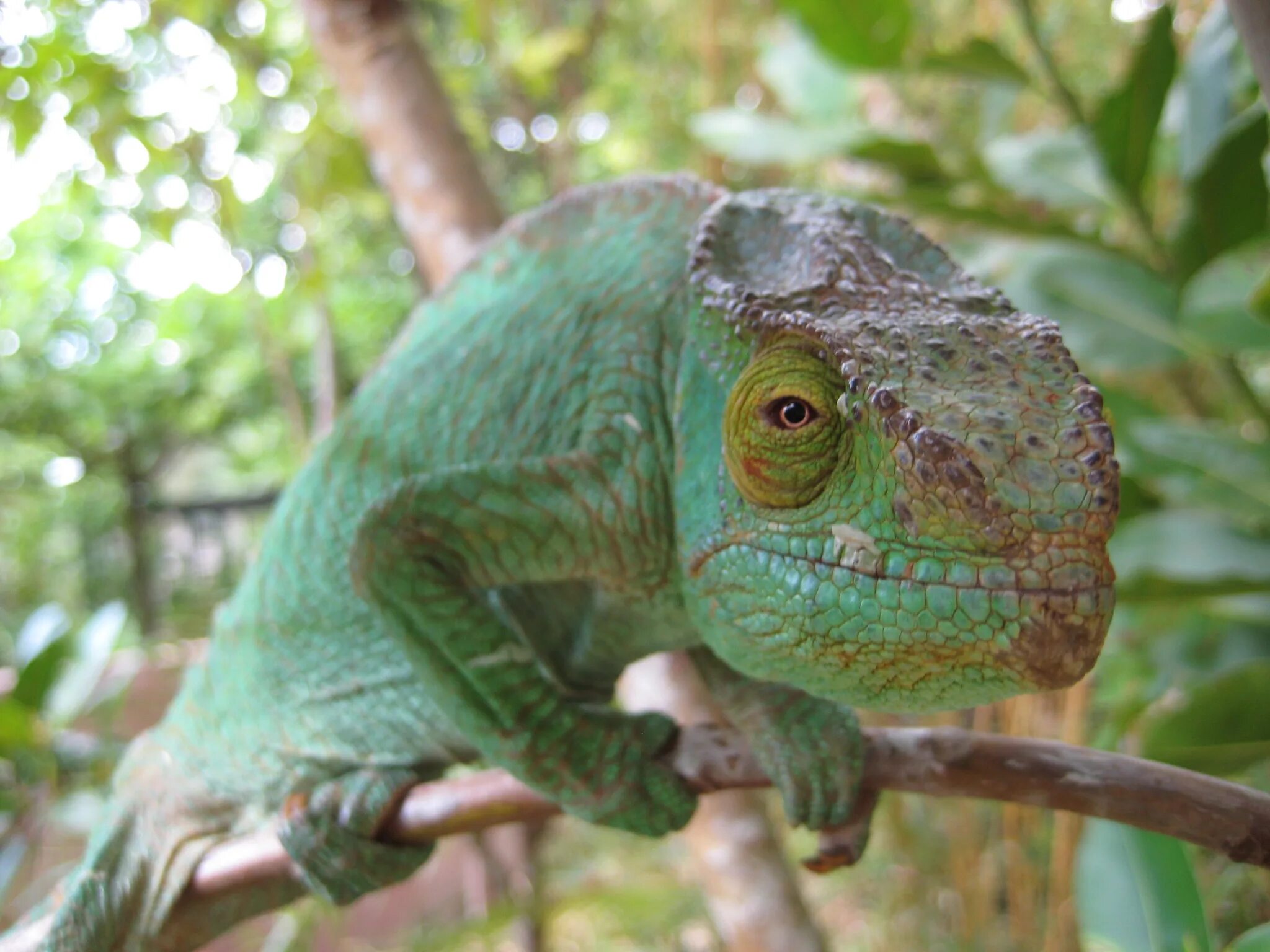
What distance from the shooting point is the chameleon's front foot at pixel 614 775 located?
88cm

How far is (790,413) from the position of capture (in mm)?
670

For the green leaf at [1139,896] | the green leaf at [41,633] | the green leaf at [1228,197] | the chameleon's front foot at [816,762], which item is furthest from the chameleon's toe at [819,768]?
the green leaf at [41,633]

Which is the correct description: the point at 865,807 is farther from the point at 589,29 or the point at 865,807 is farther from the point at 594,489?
the point at 589,29

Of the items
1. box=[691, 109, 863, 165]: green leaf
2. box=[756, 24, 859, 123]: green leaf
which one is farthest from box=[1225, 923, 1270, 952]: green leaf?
box=[756, 24, 859, 123]: green leaf

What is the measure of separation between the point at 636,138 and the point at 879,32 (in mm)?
2129

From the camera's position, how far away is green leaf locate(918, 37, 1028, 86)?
1.80 meters

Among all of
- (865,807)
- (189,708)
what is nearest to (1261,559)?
(865,807)

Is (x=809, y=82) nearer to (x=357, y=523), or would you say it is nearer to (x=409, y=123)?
(x=409, y=123)

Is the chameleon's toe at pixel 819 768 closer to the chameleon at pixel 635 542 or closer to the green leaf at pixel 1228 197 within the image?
the chameleon at pixel 635 542

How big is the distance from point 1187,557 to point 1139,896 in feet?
1.94

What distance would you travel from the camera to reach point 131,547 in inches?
310

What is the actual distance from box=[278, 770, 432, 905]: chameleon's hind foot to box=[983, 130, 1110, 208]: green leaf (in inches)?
70.5

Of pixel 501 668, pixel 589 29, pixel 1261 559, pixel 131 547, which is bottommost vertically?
pixel 131 547

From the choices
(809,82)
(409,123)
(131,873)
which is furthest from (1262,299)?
(809,82)
